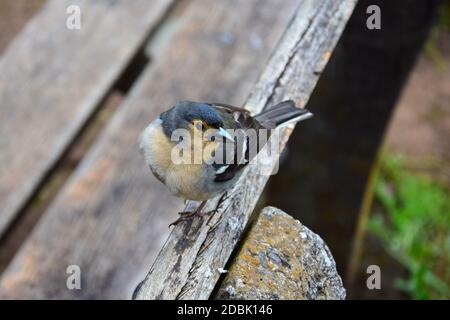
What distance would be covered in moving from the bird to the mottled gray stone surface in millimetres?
447

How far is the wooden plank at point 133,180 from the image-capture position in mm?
2598

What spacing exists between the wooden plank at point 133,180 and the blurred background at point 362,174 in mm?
73

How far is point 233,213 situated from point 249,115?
494 millimetres

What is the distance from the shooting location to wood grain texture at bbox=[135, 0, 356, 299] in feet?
5.22

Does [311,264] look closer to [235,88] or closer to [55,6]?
[235,88]

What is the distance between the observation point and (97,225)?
274 cm

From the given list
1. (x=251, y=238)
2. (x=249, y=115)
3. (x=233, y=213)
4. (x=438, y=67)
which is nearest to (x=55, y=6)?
(x=249, y=115)

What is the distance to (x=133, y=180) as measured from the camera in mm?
2867

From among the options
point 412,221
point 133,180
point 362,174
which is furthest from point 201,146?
point 412,221

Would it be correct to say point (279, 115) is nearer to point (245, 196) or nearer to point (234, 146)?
point (234, 146)

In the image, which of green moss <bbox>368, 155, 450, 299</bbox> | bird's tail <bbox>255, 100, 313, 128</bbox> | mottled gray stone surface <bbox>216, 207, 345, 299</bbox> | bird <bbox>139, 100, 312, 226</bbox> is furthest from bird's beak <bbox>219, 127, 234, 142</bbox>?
green moss <bbox>368, 155, 450, 299</bbox>

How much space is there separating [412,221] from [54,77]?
3256 millimetres

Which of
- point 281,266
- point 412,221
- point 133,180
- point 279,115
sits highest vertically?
point 279,115

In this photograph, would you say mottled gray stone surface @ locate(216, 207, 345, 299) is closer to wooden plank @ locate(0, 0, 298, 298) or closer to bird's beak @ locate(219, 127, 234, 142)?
bird's beak @ locate(219, 127, 234, 142)
